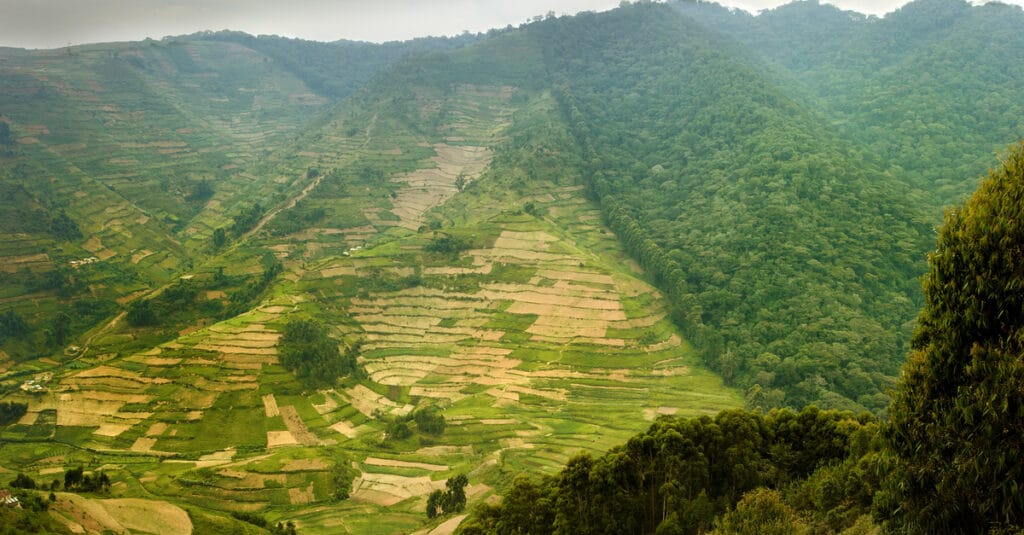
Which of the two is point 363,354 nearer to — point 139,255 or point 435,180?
point 139,255

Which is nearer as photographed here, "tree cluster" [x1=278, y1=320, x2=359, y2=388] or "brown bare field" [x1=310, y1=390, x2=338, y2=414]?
"brown bare field" [x1=310, y1=390, x2=338, y2=414]

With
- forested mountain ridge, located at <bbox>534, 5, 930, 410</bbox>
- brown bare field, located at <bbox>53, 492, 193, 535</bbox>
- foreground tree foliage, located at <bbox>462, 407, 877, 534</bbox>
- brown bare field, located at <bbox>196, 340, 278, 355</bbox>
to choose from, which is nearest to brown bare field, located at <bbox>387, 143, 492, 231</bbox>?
forested mountain ridge, located at <bbox>534, 5, 930, 410</bbox>

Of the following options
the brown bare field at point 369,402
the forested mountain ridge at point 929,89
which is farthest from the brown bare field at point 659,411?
the forested mountain ridge at point 929,89

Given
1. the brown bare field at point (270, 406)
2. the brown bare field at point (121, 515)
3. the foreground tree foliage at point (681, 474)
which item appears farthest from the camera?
the brown bare field at point (270, 406)

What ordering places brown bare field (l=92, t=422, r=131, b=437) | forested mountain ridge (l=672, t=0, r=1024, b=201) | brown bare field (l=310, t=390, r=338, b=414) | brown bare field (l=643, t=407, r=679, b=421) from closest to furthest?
brown bare field (l=92, t=422, r=131, b=437) → brown bare field (l=643, t=407, r=679, b=421) → brown bare field (l=310, t=390, r=338, b=414) → forested mountain ridge (l=672, t=0, r=1024, b=201)

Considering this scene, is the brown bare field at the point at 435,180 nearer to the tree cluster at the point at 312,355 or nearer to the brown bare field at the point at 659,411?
the tree cluster at the point at 312,355

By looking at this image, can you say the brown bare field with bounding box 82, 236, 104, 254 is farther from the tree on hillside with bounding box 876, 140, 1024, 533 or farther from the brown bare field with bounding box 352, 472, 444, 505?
the tree on hillside with bounding box 876, 140, 1024, 533
